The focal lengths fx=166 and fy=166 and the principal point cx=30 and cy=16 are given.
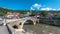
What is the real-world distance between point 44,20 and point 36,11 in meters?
38.2

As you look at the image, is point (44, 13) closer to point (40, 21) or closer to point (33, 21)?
point (40, 21)

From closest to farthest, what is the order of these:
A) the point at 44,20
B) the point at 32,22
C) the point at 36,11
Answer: the point at 32,22, the point at 44,20, the point at 36,11

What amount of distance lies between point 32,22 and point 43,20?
9.42 m

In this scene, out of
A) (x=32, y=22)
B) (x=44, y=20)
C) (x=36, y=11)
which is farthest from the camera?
(x=36, y=11)

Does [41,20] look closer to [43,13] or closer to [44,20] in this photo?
[44,20]

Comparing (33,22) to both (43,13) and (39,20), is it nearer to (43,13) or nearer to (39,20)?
(39,20)

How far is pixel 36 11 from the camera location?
106m

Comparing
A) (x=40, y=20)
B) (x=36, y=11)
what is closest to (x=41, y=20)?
(x=40, y=20)

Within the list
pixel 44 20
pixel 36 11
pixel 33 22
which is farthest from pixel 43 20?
pixel 36 11

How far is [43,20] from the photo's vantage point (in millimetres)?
68812

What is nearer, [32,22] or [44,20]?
[32,22]

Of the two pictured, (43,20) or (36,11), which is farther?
(36,11)

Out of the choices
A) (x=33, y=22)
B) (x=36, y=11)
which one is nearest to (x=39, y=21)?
(x=33, y=22)

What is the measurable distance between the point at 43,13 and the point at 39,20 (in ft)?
124
